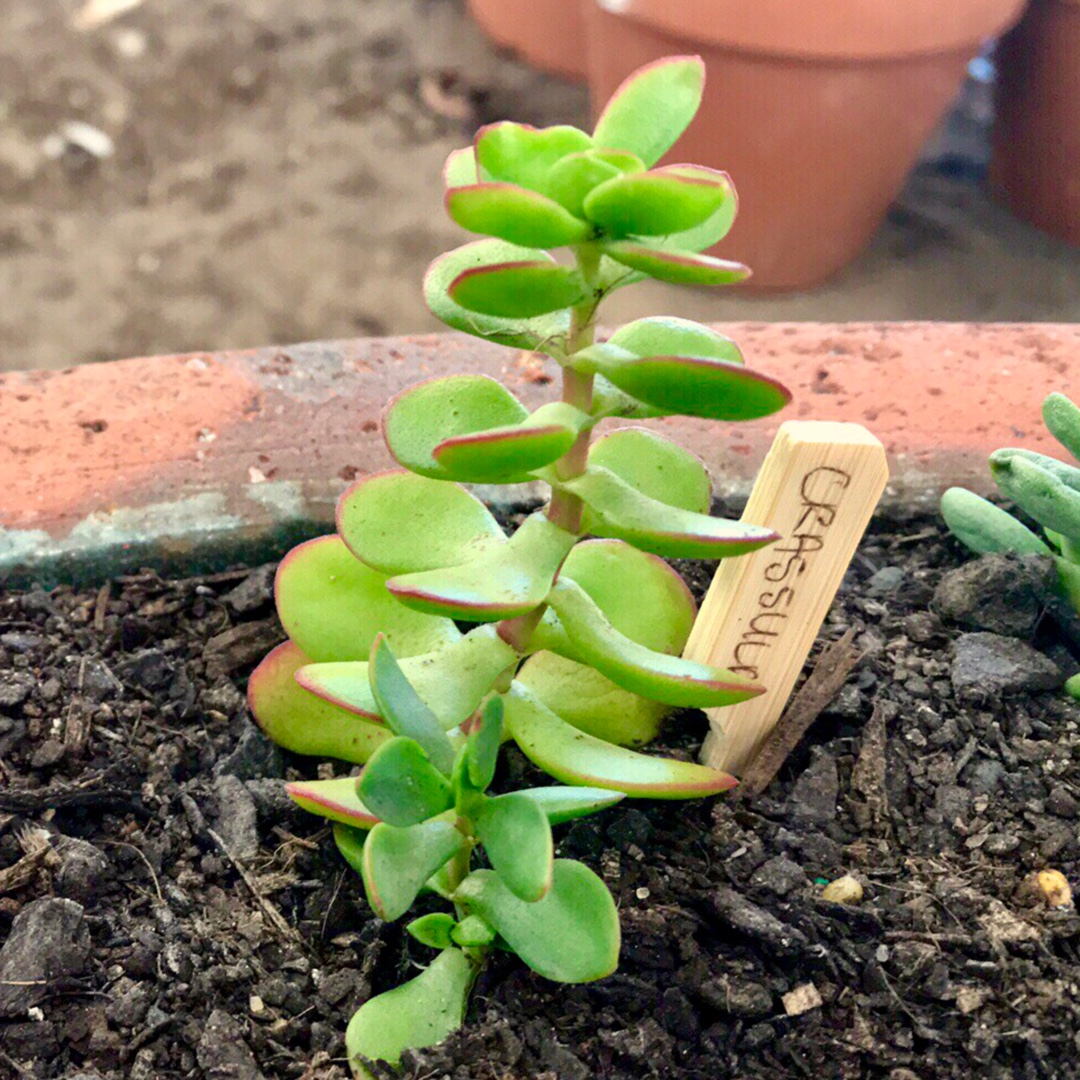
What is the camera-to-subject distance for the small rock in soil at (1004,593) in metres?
0.91

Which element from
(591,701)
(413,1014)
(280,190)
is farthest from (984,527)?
(280,190)

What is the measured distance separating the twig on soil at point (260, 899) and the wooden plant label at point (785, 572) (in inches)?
11.5

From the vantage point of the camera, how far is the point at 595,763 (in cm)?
73

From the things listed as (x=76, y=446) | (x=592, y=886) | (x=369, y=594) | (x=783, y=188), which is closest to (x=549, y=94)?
(x=783, y=188)

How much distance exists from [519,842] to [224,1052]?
23 centimetres

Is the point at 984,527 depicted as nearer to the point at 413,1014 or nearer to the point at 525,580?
the point at 525,580

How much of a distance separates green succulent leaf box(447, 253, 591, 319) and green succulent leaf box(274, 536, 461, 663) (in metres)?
0.26

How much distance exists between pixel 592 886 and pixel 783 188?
6.78 feet

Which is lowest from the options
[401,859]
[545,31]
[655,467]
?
[545,31]

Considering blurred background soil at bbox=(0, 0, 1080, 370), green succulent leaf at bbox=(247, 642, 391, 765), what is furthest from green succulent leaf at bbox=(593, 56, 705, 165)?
blurred background soil at bbox=(0, 0, 1080, 370)

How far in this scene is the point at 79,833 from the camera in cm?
83

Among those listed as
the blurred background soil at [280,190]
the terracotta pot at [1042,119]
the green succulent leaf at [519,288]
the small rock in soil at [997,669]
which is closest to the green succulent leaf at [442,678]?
the green succulent leaf at [519,288]

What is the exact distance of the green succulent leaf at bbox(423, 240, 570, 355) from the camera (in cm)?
73

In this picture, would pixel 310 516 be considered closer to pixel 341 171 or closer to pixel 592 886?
pixel 592 886
